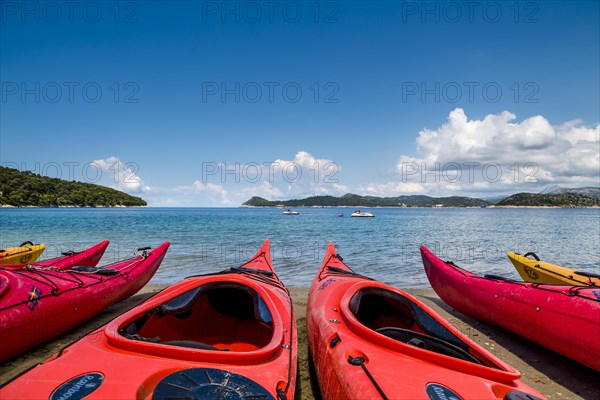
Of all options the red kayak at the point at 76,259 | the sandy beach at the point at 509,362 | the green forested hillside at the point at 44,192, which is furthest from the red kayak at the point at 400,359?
the green forested hillside at the point at 44,192

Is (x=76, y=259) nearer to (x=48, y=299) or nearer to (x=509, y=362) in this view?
(x=48, y=299)

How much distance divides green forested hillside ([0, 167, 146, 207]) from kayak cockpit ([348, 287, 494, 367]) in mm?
88989

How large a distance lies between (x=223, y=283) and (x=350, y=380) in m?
2.14

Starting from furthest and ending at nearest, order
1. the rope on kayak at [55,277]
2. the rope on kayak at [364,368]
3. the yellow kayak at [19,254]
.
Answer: the yellow kayak at [19,254]
the rope on kayak at [55,277]
the rope on kayak at [364,368]

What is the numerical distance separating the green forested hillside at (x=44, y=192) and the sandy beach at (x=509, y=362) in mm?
85438

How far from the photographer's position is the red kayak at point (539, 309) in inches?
167

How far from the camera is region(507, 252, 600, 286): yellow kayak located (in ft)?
20.7

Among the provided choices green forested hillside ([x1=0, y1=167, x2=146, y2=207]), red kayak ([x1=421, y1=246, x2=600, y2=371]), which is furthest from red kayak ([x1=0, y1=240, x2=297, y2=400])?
green forested hillside ([x1=0, y1=167, x2=146, y2=207])

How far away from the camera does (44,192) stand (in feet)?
262

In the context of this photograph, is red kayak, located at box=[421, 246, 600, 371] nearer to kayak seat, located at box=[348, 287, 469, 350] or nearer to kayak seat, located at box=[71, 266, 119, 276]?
kayak seat, located at box=[348, 287, 469, 350]

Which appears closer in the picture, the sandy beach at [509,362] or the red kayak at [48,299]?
the sandy beach at [509,362]

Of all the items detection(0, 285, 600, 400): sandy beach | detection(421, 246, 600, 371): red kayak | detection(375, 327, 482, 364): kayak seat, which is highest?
detection(375, 327, 482, 364): kayak seat

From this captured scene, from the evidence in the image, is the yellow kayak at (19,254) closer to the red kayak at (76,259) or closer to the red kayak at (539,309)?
the red kayak at (76,259)

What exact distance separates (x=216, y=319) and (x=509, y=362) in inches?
171
